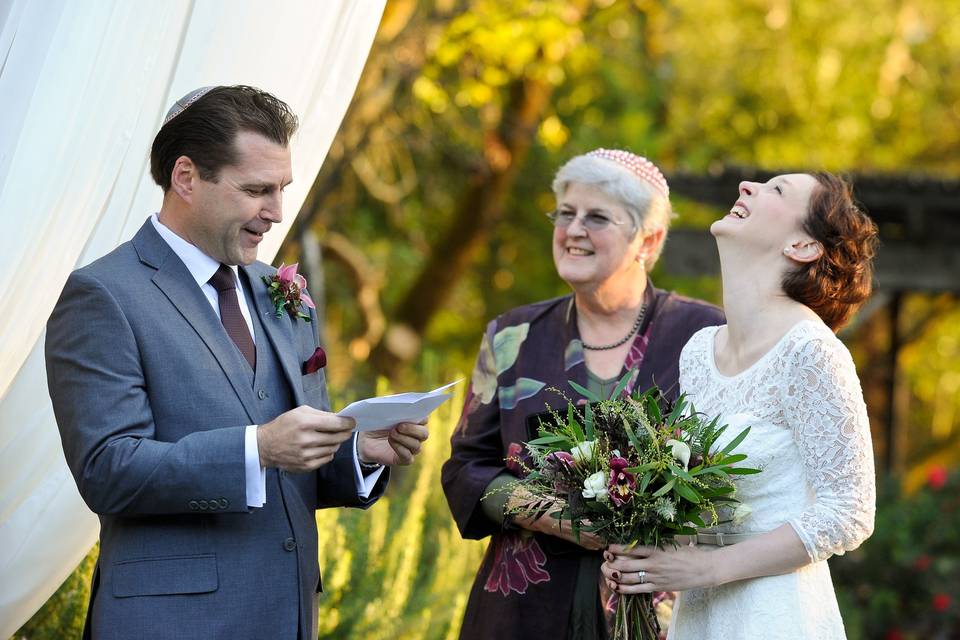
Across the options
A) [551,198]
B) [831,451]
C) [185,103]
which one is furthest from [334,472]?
[551,198]

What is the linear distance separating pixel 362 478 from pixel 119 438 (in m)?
0.74

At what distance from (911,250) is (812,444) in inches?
295

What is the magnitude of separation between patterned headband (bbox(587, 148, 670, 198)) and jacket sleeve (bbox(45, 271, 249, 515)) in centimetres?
168

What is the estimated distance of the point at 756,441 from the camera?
286 cm

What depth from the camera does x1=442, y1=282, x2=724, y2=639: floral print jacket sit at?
347cm

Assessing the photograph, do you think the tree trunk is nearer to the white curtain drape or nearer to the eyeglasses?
the eyeglasses

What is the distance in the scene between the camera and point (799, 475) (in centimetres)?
284

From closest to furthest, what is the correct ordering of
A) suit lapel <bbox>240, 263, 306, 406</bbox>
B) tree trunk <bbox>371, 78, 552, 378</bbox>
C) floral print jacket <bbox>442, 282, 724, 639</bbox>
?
suit lapel <bbox>240, 263, 306, 406</bbox>
floral print jacket <bbox>442, 282, 724, 639</bbox>
tree trunk <bbox>371, 78, 552, 378</bbox>

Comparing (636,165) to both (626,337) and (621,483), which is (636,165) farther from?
(621,483)

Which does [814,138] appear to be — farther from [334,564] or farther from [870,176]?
[334,564]

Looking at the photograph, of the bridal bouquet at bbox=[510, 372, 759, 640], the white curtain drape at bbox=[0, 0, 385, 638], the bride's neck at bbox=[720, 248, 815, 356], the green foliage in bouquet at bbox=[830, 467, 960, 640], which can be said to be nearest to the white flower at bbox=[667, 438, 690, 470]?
the bridal bouquet at bbox=[510, 372, 759, 640]

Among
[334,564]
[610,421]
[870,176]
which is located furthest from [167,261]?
[870,176]

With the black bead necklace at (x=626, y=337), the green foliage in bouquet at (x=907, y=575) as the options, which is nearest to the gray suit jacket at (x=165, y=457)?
the black bead necklace at (x=626, y=337)

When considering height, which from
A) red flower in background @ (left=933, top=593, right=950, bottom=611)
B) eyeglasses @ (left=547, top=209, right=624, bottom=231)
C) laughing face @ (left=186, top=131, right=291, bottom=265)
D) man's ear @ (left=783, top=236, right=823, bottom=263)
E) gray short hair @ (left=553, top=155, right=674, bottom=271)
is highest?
gray short hair @ (left=553, top=155, right=674, bottom=271)
